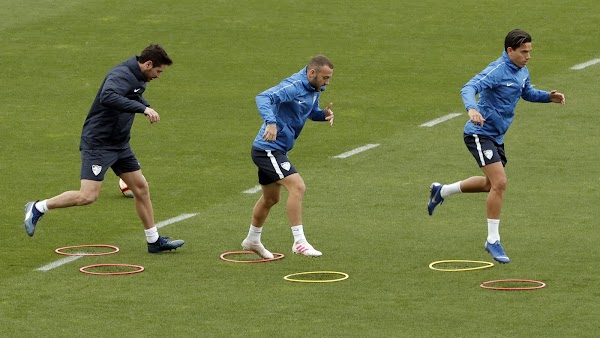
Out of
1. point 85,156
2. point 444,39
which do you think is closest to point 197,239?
point 85,156

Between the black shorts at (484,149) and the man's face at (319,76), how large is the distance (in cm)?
170

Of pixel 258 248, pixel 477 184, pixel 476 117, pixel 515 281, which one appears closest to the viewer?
pixel 515 281

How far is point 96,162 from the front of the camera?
48.6ft

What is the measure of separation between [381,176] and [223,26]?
455 inches

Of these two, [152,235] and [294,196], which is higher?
[294,196]

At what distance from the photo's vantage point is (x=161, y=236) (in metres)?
15.8

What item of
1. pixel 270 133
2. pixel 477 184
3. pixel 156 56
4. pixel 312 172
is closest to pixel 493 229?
pixel 477 184

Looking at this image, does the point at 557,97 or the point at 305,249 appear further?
the point at 557,97

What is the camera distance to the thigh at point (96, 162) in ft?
48.5

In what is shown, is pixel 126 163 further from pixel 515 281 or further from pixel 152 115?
pixel 515 281

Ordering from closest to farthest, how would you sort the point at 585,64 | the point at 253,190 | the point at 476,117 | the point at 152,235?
the point at 476,117, the point at 152,235, the point at 253,190, the point at 585,64

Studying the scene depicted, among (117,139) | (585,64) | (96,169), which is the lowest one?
(96,169)

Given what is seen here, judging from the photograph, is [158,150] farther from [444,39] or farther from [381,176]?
[444,39]

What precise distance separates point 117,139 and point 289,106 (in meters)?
1.91
